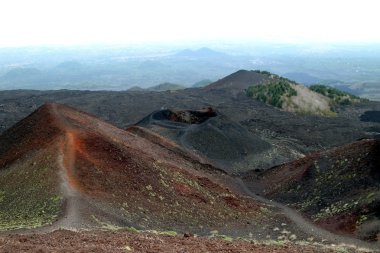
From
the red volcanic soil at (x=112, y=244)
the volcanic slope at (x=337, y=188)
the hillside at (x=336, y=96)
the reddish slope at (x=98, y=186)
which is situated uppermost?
the red volcanic soil at (x=112, y=244)

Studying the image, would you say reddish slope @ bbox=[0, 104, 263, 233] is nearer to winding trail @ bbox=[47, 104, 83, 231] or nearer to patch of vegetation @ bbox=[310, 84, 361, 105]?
winding trail @ bbox=[47, 104, 83, 231]

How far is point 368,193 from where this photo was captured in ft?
117

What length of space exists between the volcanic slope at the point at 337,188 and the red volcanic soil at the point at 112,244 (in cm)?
1296

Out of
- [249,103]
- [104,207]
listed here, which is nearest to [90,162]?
[104,207]

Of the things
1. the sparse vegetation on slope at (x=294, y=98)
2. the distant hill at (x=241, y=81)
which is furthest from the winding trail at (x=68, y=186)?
the distant hill at (x=241, y=81)

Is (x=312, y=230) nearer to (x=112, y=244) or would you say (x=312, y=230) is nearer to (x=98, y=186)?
(x=98, y=186)

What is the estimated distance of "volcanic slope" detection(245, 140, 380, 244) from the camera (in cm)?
3269

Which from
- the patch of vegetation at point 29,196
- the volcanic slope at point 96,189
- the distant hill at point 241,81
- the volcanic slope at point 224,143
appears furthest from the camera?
the distant hill at point 241,81

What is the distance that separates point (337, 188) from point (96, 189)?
19.6 m

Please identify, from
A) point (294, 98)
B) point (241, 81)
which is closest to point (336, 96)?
point (294, 98)

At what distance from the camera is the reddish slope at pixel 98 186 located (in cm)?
2841

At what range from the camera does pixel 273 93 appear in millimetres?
119500

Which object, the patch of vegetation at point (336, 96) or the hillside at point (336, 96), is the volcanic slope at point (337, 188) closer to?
the hillside at point (336, 96)

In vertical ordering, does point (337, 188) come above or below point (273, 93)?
above
